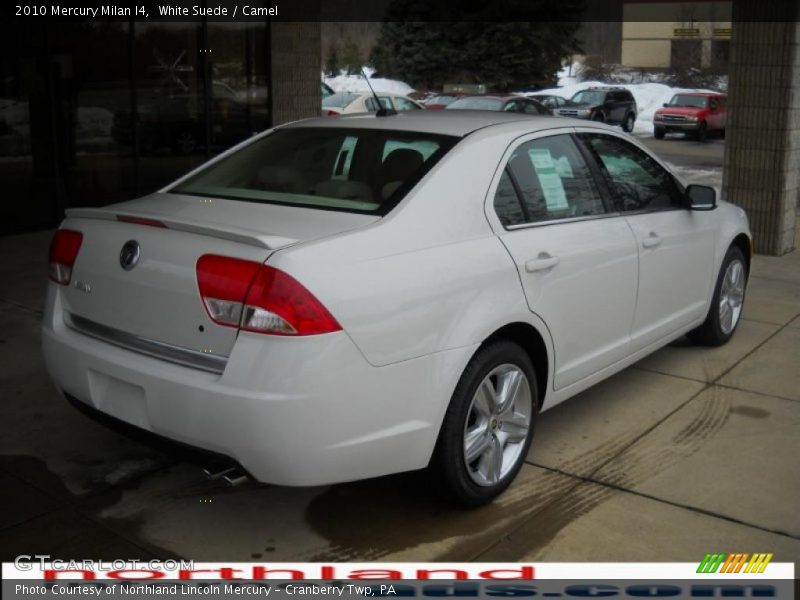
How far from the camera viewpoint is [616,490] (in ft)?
13.8

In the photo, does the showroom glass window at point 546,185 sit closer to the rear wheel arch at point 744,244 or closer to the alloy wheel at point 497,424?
the alloy wheel at point 497,424

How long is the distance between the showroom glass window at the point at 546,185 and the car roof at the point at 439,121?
4.8 inches

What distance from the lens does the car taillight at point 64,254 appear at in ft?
12.6

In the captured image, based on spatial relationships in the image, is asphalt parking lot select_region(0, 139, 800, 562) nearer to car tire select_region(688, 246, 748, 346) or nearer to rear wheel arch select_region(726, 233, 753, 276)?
car tire select_region(688, 246, 748, 346)

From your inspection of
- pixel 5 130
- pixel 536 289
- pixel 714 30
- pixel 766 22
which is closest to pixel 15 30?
pixel 5 130

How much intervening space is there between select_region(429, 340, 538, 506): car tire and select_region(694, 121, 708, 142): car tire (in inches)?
1114

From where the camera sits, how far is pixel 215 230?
345cm

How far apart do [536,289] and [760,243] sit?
21.5 feet

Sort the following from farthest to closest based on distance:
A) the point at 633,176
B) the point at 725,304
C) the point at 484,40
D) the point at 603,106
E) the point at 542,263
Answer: the point at 484,40
the point at 603,106
the point at 725,304
the point at 633,176
the point at 542,263

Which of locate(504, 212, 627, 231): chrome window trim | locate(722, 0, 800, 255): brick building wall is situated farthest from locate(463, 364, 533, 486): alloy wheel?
locate(722, 0, 800, 255): brick building wall

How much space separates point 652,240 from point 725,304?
1604 millimetres

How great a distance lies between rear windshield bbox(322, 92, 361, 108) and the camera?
865 inches

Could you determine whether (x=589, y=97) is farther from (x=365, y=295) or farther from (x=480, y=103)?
(x=365, y=295)

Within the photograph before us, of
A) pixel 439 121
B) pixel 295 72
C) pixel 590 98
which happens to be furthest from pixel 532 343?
pixel 590 98
